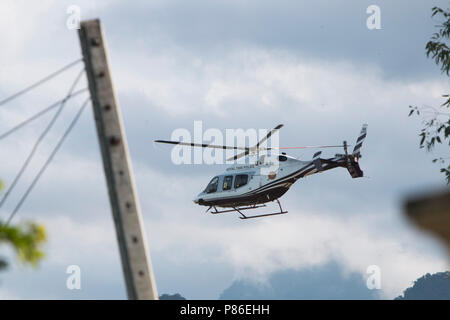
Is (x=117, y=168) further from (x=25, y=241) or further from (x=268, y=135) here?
(x=268, y=135)

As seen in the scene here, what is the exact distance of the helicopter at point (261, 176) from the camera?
3522cm

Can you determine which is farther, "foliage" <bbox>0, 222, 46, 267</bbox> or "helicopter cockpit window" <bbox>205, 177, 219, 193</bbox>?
"helicopter cockpit window" <bbox>205, 177, 219, 193</bbox>

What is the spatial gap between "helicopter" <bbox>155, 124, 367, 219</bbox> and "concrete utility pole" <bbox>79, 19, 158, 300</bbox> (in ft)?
86.2

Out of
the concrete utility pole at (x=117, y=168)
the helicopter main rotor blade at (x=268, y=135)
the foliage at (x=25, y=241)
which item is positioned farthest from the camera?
the helicopter main rotor blade at (x=268, y=135)

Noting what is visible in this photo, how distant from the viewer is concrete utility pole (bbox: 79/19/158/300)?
7578 millimetres

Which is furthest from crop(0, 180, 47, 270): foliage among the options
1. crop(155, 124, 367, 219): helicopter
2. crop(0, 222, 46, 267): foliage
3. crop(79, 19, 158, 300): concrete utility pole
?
crop(155, 124, 367, 219): helicopter

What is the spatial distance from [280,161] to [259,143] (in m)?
2.29

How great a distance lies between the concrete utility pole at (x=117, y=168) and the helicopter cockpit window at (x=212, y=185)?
1194 inches

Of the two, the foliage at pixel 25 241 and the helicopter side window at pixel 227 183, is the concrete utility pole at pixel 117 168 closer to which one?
the foliage at pixel 25 241

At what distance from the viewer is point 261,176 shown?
36.5m

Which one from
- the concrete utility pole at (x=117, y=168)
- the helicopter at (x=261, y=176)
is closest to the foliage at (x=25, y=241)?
the concrete utility pole at (x=117, y=168)

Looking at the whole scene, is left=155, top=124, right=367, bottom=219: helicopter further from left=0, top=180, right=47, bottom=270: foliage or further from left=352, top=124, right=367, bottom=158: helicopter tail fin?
left=0, top=180, right=47, bottom=270: foliage
